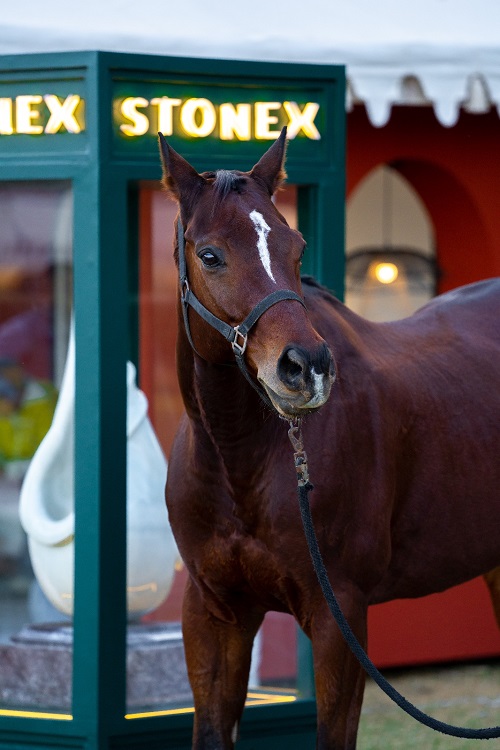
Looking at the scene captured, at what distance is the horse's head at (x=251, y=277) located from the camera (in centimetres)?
302

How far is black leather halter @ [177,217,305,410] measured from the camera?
10.3ft

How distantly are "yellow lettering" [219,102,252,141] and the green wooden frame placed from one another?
47 mm

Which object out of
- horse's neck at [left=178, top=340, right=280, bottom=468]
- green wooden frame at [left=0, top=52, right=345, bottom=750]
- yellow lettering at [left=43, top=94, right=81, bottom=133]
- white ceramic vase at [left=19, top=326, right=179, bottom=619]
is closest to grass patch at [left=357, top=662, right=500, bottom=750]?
white ceramic vase at [left=19, top=326, right=179, bottom=619]

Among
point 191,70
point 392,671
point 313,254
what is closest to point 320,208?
point 313,254

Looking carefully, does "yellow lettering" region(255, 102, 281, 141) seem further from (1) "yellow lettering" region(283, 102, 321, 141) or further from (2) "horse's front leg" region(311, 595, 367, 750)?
(2) "horse's front leg" region(311, 595, 367, 750)

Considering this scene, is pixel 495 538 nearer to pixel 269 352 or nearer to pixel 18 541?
pixel 269 352

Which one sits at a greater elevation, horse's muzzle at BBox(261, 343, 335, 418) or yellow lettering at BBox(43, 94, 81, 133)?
yellow lettering at BBox(43, 94, 81, 133)

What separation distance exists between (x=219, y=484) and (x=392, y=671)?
3.82m

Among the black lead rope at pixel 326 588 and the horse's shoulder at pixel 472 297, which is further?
the horse's shoulder at pixel 472 297

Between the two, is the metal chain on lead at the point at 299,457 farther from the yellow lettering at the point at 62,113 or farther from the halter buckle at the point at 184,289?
the yellow lettering at the point at 62,113

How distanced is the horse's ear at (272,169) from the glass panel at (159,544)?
122 centimetres

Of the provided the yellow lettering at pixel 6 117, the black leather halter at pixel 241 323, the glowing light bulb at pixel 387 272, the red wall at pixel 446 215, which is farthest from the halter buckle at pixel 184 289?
the glowing light bulb at pixel 387 272

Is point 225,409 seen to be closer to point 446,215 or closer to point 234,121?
point 234,121

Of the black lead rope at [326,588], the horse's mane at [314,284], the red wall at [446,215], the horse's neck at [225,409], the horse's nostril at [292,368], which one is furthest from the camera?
the red wall at [446,215]
